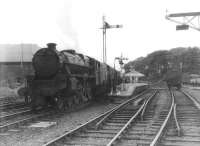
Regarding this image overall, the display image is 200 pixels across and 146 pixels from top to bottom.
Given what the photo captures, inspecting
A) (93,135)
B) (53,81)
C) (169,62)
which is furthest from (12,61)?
(169,62)

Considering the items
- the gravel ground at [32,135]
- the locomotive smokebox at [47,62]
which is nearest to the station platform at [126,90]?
the locomotive smokebox at [47,62]

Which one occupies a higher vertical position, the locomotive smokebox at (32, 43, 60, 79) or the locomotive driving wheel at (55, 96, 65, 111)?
the locomotive smokebox at (32, 43, 60, 79)

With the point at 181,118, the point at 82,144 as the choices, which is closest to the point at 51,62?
the point at 181,118

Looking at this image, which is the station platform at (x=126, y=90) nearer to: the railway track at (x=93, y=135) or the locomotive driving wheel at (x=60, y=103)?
the locomotive driving wheel at (x=60, y=103)

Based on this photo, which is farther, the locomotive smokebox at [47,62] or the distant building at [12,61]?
the distant building at [12,61]

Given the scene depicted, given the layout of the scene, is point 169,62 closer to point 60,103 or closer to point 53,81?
point 60,103

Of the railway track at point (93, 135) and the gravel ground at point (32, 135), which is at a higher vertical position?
the railway track at point (93, 135)

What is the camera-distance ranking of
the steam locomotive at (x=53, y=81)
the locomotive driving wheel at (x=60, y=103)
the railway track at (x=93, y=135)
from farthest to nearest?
the locomotive driving wheel at (x=60, y=103) → the steam locomotive at (x=53, y=81) → the railway track at (x=93, y=135)

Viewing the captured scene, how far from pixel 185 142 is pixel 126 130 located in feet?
6.79

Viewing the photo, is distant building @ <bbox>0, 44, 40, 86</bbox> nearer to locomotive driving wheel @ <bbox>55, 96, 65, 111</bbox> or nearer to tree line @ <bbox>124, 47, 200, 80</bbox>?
locomotive driving wheel @ <bbox>55, 96, 65, 111</bbox>

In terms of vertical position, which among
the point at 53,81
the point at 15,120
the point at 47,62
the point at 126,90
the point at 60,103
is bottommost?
the point at 15,120

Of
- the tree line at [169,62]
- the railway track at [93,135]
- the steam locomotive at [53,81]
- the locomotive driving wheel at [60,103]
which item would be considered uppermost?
the tree line at [169,62]

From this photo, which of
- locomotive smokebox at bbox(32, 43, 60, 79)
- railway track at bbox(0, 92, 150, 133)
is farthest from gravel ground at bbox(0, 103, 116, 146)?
locomotive smokebox at bbox(32, 43, 60, 79)

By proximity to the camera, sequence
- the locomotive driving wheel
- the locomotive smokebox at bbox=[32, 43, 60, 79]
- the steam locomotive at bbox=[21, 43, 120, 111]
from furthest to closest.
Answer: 1. the locomotive smokebox at bbox=[32, 43, 60, 79]
2. the locomotive driving wheel
3. the steam locomotive at bbox=[21, 43, 120, 111]
